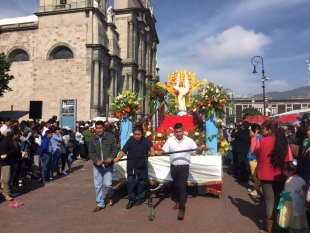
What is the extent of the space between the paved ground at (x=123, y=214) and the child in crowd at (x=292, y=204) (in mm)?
836

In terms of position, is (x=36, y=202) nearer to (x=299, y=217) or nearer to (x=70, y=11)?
(x=299, y=217)

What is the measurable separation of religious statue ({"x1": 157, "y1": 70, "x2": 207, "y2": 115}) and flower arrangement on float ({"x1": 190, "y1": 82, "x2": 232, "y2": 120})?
350cm

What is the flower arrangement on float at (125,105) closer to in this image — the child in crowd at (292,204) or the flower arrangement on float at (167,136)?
the flower arrangement on float at (167,136)

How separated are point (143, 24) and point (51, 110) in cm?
2318

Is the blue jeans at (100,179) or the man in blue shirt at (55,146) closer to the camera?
the blue jeans at (100,179)

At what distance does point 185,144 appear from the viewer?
19.8 ft

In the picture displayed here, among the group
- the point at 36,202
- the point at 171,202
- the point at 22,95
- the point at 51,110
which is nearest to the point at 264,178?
the point at 171,202

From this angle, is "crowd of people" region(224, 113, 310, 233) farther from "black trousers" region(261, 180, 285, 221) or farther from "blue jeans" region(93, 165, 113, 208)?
"blue jeans" region(93, 165, 113, 208)

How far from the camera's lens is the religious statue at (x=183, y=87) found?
40.9 feet

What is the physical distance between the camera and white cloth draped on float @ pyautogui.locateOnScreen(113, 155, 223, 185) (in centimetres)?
720

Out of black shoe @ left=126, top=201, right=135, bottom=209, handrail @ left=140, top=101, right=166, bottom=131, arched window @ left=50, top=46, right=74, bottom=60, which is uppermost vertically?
arched window @ left=50, top=46, right=74, bottom=60

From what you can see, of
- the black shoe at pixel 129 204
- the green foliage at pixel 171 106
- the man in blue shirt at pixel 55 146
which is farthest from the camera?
the green foliage at pixel 171 106

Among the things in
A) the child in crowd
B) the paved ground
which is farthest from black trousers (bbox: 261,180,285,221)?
the paved ground

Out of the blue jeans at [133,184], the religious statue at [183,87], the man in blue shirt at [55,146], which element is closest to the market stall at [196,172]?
the blue jeans at [133,184]
